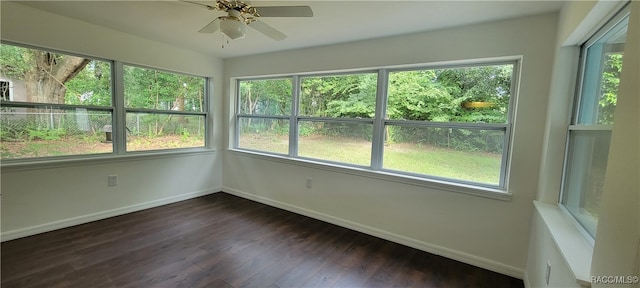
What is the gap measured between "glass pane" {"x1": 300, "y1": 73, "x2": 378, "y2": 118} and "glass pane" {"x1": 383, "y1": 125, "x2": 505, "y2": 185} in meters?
0.42

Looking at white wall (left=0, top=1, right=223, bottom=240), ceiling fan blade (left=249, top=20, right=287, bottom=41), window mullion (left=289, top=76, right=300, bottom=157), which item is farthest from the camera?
window mullion (left=289, top=76, right=300, bottom=157)

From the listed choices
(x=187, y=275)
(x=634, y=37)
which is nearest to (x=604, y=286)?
Answer: (x=634, y=37)

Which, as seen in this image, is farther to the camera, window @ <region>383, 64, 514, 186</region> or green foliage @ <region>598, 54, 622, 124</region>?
window @ <region>383, 64, 514, 186</region>

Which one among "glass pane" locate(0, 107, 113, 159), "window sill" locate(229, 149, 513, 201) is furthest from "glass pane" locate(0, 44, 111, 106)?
"window sill" locate(229, 149, 513, 201)

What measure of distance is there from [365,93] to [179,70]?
2.63m

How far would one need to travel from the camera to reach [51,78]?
2762mm

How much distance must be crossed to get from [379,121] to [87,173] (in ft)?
11.2

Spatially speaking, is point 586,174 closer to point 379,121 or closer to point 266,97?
point 379,121

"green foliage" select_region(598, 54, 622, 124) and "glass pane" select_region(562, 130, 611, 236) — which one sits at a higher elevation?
"green foliage" select_region(598, 54, 622, 124)

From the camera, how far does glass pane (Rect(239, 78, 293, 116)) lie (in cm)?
381

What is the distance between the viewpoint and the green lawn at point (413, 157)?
2.49m

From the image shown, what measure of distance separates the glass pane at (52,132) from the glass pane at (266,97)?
1.79 meters

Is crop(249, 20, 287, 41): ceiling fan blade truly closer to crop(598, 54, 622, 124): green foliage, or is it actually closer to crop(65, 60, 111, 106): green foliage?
crop(598, 54, 622, 124): green foliage

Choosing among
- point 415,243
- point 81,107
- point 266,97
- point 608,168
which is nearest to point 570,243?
point 608,168
